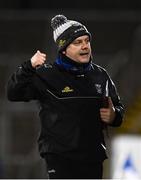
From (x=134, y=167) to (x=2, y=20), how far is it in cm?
457

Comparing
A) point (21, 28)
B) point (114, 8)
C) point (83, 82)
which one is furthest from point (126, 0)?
point (83, 82)

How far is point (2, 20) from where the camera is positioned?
12.1 meters

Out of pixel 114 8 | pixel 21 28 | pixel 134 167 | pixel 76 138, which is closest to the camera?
pixel 76 138

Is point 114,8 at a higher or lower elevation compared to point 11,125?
higher

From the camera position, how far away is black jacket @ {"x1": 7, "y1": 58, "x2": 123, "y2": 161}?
5090 millimetres

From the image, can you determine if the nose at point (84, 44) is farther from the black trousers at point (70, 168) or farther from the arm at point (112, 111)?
the black trousers at point (70, 168)

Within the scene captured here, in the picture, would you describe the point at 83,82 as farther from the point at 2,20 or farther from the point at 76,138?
the point at 2,20

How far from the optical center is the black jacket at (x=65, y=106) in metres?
5.09

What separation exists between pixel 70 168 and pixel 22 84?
588 millimetres

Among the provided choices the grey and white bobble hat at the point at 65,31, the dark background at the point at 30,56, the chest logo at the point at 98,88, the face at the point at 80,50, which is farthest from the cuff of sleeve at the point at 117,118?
the dark background at the point at 30,56

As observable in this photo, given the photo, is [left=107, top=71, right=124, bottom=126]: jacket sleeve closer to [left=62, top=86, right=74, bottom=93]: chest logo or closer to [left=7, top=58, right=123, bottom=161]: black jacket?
[left=7, top=58, right=123, bottom=161]: black jacket

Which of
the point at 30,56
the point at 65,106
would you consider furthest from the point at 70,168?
the point at 30,56

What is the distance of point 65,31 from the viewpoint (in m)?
5.27

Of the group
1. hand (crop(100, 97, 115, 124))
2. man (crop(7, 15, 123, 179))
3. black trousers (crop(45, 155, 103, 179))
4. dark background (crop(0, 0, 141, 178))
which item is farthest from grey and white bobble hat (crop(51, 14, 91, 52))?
dark background (crop(0, 0, 141, 178))
